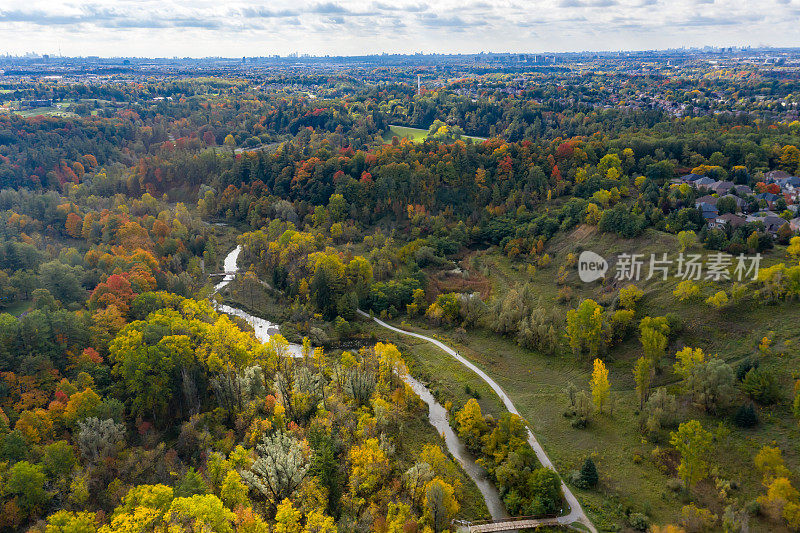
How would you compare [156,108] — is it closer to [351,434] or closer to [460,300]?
[460,300]

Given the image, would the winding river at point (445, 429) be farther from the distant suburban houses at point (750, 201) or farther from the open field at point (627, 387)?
the distant suburban houses at point (750, 201)

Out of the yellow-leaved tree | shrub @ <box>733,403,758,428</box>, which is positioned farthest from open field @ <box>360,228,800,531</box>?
the yellow-leaved tree

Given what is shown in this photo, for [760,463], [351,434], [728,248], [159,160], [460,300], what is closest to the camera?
[760,463]

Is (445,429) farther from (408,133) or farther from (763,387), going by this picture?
(408,133)

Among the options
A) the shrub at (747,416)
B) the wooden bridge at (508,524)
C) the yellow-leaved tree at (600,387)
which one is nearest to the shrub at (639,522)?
the wooden bridge at (508,524)

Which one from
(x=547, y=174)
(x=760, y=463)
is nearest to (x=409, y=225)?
(x=547, y=174)

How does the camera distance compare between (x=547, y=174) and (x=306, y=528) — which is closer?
(x=306, y=528)
